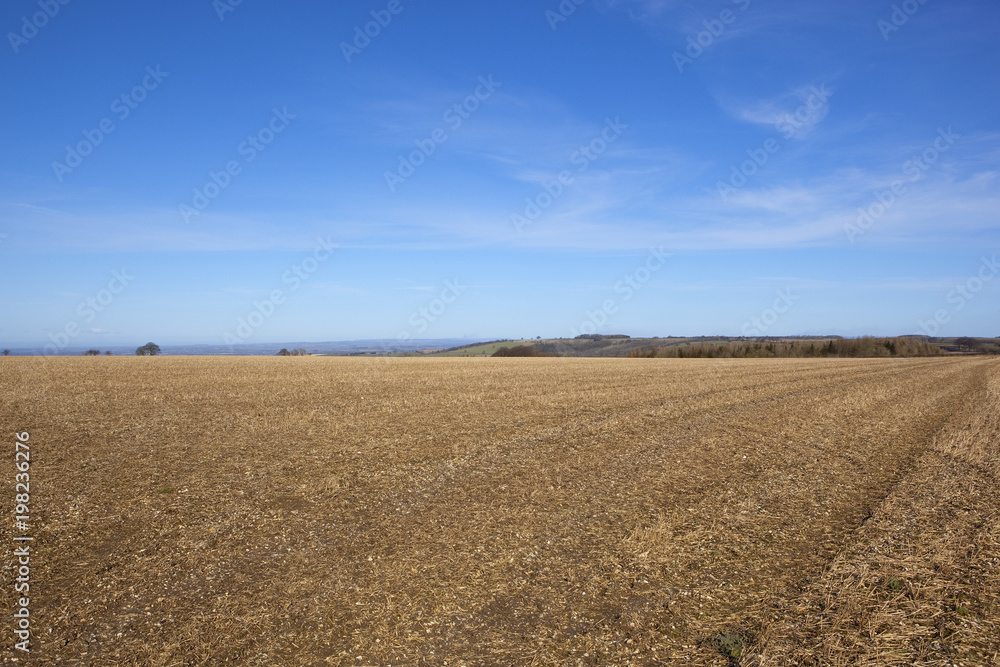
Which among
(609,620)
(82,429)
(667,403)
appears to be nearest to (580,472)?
(609,620)

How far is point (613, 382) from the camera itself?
30.2 meters

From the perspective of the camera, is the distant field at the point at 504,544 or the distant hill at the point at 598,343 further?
the distant hill at the point at 598,343

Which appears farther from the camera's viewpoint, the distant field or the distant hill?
the distant hill

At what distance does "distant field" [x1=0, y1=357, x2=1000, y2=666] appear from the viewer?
4801mm

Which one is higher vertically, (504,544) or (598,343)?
(598,343)

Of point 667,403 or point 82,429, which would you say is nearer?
point 82,429

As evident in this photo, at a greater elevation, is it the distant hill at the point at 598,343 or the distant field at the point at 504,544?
the distant hill at the point at 598,343

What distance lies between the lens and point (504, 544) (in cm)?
698

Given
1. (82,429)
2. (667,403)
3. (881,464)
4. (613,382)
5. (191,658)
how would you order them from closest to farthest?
1. (191,658)
2. (881,464)
3. (82,429)
4. (667,403)
5. (613,382)

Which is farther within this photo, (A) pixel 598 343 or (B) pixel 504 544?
(A) pixel 598 343

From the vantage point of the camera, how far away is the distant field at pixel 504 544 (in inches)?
189

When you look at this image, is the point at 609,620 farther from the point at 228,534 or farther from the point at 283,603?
the point at 228,534

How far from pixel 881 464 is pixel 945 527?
442 cm

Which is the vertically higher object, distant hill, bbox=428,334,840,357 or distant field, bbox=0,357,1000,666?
distant hill, bbox=428,334,840,357
